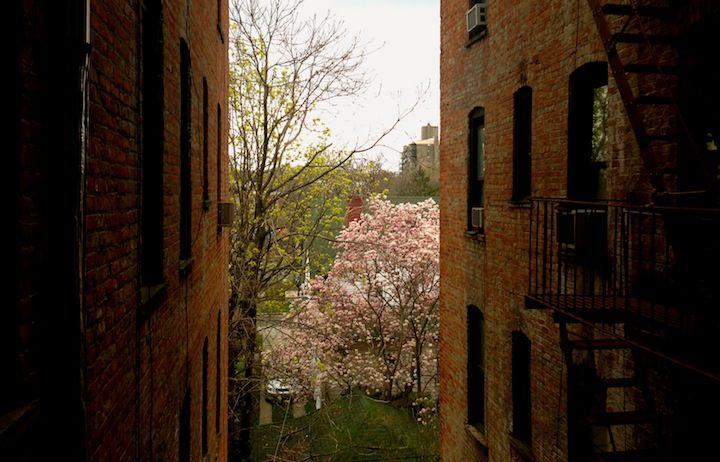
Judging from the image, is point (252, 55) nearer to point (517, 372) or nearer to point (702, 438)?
point (517, 372)

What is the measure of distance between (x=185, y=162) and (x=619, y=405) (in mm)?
5219

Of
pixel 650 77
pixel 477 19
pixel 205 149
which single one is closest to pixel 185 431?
pixel 205 149

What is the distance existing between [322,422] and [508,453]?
9.29m

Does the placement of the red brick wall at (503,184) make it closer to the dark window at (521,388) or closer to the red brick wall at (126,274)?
the dark window at (521,388)

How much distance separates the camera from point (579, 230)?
6523mm

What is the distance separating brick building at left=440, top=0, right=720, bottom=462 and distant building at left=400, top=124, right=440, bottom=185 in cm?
4138

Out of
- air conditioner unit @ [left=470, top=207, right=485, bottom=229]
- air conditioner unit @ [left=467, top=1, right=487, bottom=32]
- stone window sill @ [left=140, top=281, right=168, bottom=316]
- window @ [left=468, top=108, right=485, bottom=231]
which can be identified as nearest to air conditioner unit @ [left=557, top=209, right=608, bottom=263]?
air conditioner unit @ [left=470, top=207, right=485, bottom=229]

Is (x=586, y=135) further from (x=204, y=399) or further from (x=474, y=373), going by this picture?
(x=204, y=399)

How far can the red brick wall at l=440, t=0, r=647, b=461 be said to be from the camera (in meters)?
7.32

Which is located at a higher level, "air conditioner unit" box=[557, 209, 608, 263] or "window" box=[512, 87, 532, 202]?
"window" box=[512, 87, 532, 202]

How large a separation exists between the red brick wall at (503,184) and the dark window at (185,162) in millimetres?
4330

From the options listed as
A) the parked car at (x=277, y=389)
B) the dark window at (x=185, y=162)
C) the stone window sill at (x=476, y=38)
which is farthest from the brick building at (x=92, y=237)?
the parked car at (x=277, y=389)

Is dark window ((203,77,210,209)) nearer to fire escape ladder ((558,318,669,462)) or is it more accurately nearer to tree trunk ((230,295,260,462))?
fire escape ladder ((558,318,669,462))

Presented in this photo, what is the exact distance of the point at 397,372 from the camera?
72.2ft
